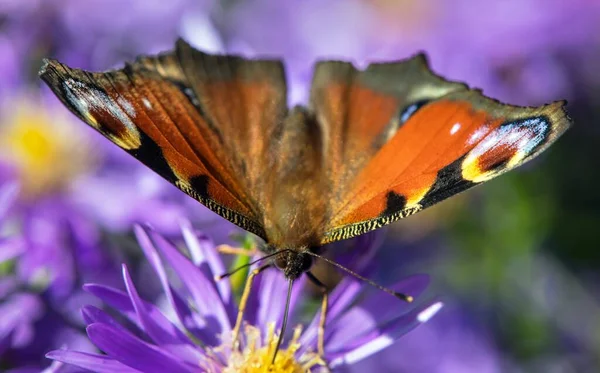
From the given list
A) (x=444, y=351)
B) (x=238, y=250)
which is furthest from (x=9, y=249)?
(x=444, y=351)

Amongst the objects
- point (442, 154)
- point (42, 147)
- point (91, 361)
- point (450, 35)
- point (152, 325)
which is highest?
point (450, 35)

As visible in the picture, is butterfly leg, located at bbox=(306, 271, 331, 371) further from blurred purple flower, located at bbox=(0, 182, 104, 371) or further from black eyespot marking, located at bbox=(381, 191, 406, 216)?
blurred purple flower, located at bbox=(0, 182, 104, 371)

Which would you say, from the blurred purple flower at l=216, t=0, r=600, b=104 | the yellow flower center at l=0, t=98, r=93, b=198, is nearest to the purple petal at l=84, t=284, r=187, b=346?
the yellow flower center at l=0, t=98, r=93, b=198

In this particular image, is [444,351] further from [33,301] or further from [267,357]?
[33,301]

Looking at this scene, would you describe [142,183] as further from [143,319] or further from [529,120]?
[529,120]

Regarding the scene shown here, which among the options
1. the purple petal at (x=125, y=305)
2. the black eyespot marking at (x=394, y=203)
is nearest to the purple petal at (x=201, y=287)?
the purple petal at (x=125, y=305)

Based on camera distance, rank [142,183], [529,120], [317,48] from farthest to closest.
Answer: [317,48], [142,183], [529,120]

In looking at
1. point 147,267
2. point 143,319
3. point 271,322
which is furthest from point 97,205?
point 143,319
